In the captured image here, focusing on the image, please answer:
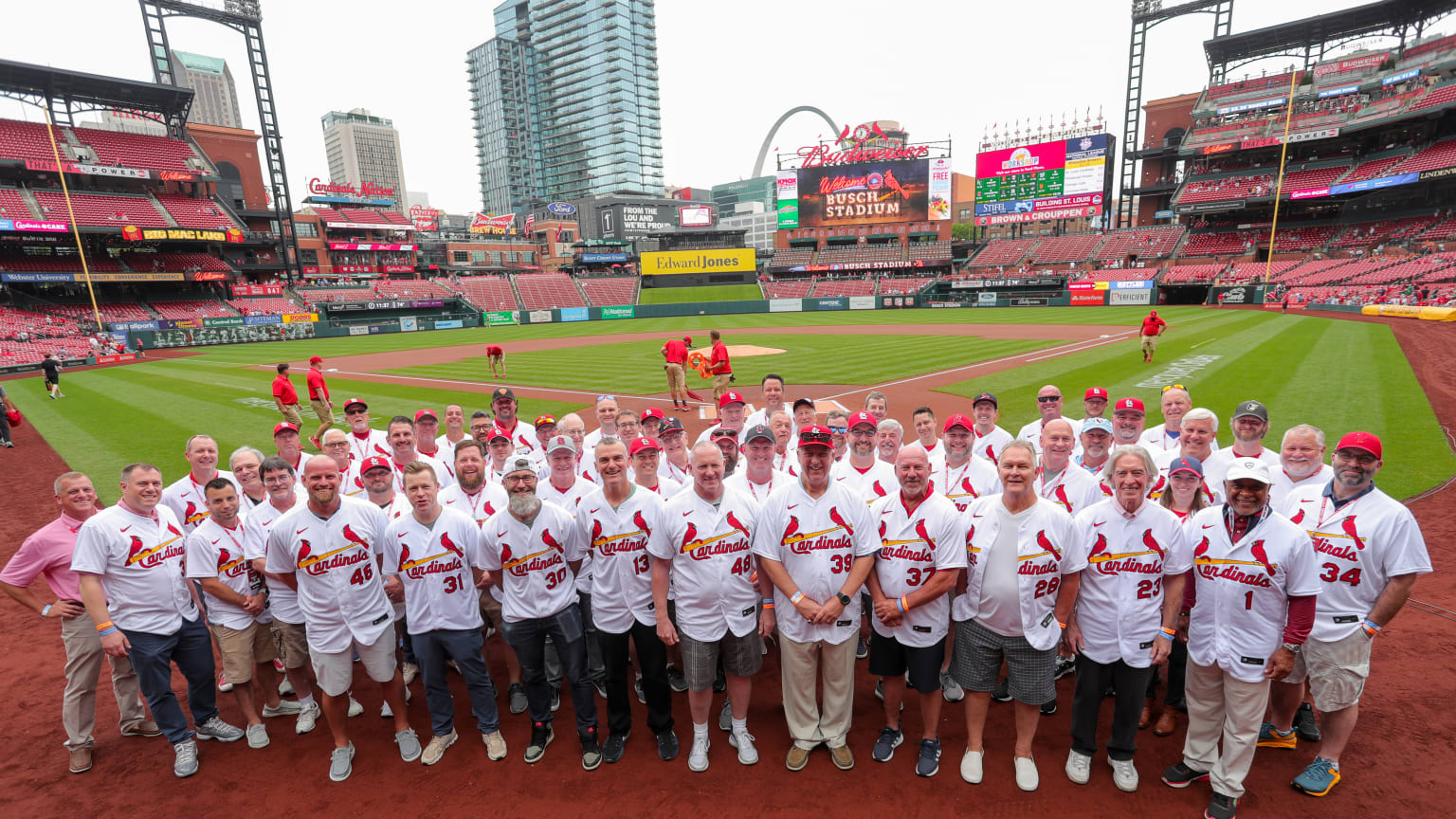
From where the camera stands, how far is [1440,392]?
49.5 ft

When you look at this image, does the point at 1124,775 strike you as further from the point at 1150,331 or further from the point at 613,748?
the point at 1150,331

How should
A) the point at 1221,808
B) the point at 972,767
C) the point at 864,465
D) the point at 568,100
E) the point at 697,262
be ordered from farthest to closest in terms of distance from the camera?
the point at 568,100
the point at 697,262
the point at 864,465
the point at 972,767
the point at 1221,808

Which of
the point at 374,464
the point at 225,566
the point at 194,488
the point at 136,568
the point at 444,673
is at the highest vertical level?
the point at 374,464

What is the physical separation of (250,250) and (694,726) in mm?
76560

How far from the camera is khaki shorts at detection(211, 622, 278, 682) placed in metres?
5.05

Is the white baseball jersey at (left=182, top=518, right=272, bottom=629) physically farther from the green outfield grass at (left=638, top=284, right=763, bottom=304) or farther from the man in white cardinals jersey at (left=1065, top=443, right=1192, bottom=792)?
the green outfield grass at (left=638, top=284, right=763, bottom=304)

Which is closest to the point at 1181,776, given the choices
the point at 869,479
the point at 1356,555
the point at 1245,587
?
the point at 1245,587

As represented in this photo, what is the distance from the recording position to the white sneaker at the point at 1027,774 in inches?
172

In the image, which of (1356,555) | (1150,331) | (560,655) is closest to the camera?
(1356,555)

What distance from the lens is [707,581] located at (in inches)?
179

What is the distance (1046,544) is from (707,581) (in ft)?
7.75

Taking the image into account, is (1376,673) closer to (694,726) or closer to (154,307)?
(694,726)

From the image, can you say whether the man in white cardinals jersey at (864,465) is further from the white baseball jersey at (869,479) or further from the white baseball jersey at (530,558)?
the white baseball jersey at (530,558)

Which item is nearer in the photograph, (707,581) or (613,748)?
(707,581)
